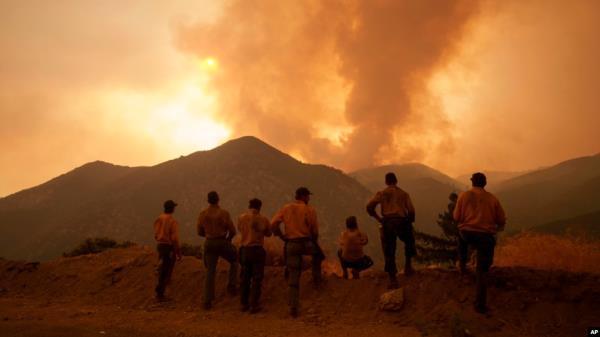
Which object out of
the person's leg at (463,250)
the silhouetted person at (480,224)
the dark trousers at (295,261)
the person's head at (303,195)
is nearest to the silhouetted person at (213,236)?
the dark trousers at (295,261)


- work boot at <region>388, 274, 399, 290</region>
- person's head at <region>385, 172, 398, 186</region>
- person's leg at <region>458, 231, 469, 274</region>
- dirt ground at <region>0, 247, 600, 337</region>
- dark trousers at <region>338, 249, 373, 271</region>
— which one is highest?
person's head at <region>385, 172, 398, 186</region>

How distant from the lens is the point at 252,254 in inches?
395

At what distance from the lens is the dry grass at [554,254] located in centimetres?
1398

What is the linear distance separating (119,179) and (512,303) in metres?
149

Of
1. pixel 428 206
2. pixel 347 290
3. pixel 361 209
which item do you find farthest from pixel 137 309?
pixel 428 206

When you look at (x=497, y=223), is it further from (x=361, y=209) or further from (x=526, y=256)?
(x=361, y=209)

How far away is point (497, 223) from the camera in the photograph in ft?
28.2

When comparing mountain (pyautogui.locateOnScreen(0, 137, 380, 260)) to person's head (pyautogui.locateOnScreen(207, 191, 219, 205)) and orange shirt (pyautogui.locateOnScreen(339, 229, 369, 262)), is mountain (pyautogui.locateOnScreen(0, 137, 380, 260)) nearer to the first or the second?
orange shirt (pyautogui.locateOnScreen(339, 229, 369, 262))

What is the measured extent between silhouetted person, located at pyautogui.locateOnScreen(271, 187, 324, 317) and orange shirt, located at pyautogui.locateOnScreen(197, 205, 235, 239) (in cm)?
145

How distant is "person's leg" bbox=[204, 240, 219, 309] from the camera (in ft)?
35.1

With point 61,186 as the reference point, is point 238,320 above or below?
below

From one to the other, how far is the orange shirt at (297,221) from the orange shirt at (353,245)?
2097 mm

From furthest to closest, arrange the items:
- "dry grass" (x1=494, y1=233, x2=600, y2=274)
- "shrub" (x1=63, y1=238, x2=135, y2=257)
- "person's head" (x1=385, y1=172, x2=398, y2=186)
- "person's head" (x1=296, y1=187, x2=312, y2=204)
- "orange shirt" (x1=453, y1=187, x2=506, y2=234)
Result: "shrub" (x1=63, y1=238, x2=135, y2=257), "dry grass" (x1=494, y1=233, x2=600, y2=274), "person's head" (x1=296, y1=187, x2=312, y2=204), "person's head" (x1=385, y1=172, x2=398, y2=186), "orange shirt" (x1=453, y1=187, x2=506, y2=234)

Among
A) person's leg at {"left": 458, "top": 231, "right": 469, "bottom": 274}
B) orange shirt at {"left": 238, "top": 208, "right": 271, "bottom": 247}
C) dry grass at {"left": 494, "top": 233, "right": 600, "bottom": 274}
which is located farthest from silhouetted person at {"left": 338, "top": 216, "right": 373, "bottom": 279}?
dry grass at {"left": 494, "top": 233, "right": 600, "bottom": 274}
